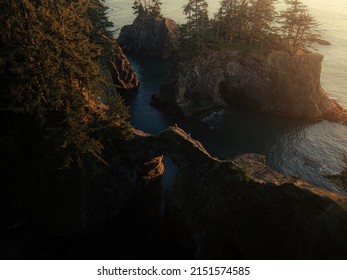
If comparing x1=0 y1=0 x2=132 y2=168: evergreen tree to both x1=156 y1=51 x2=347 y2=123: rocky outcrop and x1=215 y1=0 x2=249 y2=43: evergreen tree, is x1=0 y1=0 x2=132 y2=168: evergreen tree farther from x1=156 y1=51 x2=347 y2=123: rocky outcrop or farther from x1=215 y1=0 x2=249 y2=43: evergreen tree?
x1=215 y1=0 x2=249 y2=43: evergreen tree

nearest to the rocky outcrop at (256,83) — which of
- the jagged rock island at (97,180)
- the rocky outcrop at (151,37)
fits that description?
the jagged rock island at (97,180)

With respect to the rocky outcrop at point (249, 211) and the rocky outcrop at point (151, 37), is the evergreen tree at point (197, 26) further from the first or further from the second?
the rocky outcrop at point (249, 211)

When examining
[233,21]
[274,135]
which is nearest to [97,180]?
[274,135]

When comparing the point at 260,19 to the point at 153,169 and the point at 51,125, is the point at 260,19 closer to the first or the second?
the point at 153,169

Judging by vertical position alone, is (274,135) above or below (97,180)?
below

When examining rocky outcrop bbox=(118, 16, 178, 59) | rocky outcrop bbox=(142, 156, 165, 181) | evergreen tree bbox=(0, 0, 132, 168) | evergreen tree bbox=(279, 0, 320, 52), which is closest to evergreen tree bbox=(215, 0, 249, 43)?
evergreen tree bbox=(279, 0, 320, 52)

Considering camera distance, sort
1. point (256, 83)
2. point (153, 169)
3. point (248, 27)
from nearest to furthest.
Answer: point (153, 169), point (256, 83), point (248, 27)

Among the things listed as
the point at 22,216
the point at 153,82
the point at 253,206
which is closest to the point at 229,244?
the point at 253,206
